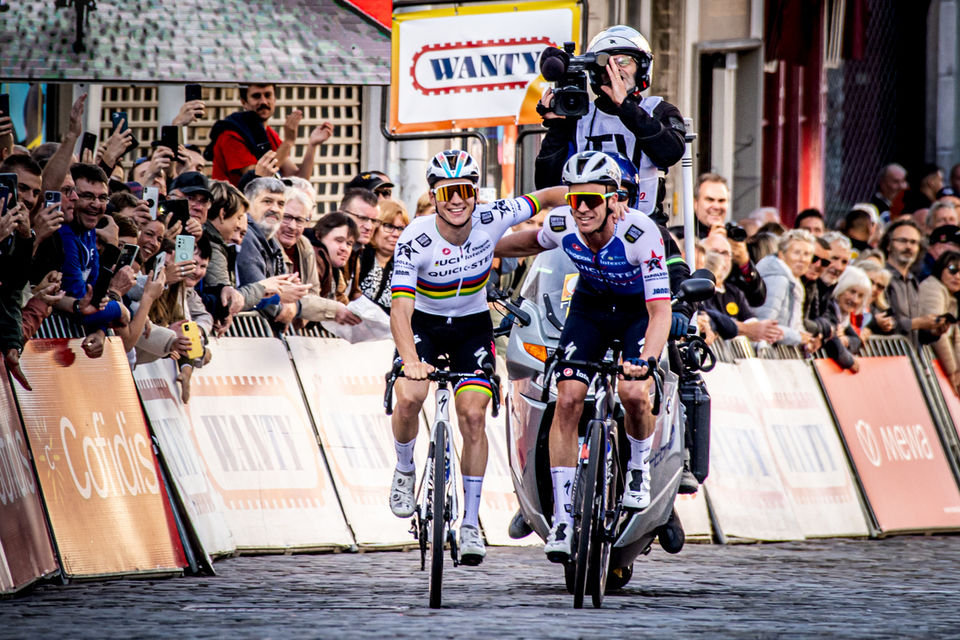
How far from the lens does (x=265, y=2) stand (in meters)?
12.5

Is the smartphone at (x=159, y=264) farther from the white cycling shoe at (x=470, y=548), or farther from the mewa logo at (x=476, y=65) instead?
the mewa logo at (x=476, y=65)

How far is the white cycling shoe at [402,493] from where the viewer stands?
11102mm

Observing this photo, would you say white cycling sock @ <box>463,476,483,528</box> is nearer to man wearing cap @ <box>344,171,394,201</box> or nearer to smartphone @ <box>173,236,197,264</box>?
smartphone @ <box>173,236,197,264</box>

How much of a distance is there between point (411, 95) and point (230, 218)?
2186 mm

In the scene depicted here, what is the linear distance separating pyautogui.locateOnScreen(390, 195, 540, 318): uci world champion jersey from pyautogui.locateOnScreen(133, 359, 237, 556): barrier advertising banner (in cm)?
181

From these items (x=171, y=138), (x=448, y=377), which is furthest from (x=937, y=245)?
(x=448, y=377)

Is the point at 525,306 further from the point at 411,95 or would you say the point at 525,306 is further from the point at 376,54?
the point at 411,95

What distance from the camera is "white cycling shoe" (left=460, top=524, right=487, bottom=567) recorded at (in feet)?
35.5

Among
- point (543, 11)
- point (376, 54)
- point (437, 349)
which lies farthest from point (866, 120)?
point (437, 349)

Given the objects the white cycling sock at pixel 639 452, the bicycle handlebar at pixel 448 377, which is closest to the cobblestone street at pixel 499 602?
the white cycling sock at pixel 639 452

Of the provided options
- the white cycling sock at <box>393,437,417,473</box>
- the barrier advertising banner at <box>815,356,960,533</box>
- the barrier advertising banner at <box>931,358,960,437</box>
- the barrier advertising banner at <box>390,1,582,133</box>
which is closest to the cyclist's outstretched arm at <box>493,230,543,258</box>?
the white cycling sock at <box>393,437,417,473</box>

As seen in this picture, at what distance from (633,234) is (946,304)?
8.70 meters

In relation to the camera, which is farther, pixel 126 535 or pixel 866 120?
pixel 866 120

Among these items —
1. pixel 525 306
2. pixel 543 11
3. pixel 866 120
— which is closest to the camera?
pixel 525 306
